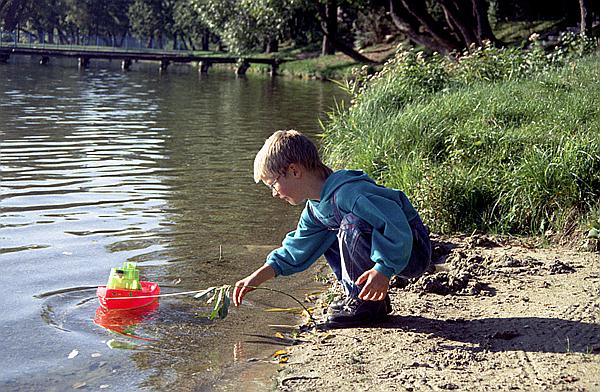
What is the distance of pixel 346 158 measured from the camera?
29.0 feet

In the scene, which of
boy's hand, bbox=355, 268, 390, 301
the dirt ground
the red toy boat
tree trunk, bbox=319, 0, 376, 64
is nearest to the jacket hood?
boy's hand, bbox=355, 268, 390, 301

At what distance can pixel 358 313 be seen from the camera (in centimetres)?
453

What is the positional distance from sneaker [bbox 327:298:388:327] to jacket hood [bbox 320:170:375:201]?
2.14ft

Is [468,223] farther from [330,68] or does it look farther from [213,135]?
[330,68]

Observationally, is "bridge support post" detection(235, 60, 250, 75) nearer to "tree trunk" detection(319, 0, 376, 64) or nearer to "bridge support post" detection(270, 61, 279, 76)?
"bridge support post" detection(270, 61, 279, 76)

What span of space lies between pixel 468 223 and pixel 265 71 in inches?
1485

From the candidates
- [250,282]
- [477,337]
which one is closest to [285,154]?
[250,282]

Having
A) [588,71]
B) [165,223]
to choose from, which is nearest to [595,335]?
[165,223]

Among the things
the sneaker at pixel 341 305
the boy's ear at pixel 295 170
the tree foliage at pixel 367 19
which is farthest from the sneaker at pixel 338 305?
the tree foliage at pixel 367 19

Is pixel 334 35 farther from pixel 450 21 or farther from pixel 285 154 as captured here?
pixel 285 154

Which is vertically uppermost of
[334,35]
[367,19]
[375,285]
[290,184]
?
[367,19]

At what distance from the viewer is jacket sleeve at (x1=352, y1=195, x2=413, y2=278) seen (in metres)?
3.93

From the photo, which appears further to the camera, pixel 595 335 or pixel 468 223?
pixel 468 223

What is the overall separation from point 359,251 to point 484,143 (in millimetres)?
3484
